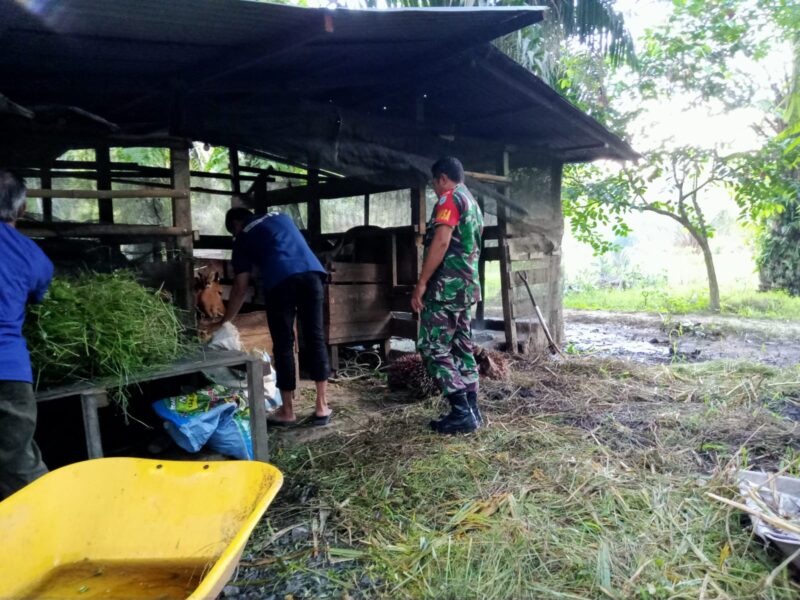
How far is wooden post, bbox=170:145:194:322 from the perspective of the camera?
3.54m

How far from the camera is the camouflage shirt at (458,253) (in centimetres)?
370

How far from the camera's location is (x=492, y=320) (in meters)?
6.92

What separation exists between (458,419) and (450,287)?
97 cm

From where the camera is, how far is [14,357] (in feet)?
6.72

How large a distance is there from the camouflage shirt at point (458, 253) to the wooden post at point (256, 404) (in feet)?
4.65

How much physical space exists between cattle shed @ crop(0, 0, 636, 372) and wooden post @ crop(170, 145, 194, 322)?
11 millimetres

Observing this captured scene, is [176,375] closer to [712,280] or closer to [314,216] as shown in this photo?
[314,216]

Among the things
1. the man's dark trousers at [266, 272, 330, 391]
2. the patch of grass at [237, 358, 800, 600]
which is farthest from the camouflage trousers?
the man's dark trousers at [266, 272, 330, 391]

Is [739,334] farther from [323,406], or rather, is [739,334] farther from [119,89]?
[119,89]

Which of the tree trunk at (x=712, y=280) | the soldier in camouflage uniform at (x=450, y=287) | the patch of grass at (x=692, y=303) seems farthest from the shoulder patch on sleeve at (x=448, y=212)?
the patch of grass at (x=692, y=303)

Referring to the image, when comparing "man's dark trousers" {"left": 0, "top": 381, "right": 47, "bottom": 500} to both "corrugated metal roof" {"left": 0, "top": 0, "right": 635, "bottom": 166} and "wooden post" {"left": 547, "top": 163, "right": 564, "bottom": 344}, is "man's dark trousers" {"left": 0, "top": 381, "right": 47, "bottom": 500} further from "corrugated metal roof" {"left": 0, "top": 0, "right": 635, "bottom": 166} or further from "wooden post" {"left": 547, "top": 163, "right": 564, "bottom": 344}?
"wooden post" {"left": 547, "top": 163, "right": 564, "bottom": 344}

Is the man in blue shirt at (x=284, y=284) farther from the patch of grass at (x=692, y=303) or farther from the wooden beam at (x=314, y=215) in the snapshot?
the patch of grass at (x=692, y=303)

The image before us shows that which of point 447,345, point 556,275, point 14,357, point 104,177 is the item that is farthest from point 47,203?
point 556,275

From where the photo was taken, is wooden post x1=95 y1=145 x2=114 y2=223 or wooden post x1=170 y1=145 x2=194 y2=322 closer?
wooden post x1=170 y1=145 x2=194 y2=322
